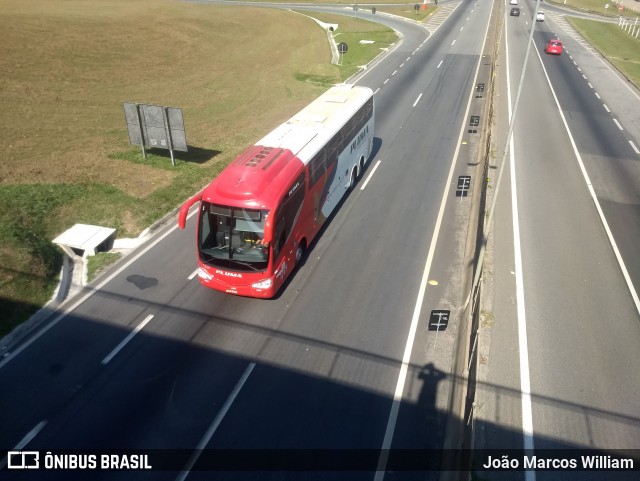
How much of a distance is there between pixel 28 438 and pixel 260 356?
5.74m

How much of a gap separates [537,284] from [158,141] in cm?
1921

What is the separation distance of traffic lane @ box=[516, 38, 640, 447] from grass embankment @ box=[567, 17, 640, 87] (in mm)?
28608

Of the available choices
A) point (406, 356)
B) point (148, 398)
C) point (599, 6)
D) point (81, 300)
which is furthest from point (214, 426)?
point (599, 6)

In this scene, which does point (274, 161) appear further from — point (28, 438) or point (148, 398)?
point (28, 438)

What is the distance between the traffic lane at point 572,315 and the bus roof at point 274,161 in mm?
8773

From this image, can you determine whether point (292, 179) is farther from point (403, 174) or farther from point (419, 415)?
point (403, 174)

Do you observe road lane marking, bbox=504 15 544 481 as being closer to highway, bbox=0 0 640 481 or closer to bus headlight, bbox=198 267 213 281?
highway, bbox=0 0 640 481

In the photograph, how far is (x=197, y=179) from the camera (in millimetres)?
22609

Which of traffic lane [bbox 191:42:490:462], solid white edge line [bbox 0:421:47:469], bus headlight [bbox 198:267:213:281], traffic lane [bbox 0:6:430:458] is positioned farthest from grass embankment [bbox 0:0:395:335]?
traffic lane [bbox 191:42:490:462]

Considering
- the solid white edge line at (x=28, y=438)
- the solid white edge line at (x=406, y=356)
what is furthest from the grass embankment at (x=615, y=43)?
the solid white edge line at (x=28, y=438)

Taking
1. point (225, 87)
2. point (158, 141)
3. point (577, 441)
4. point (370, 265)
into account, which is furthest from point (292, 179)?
point (225, 87)

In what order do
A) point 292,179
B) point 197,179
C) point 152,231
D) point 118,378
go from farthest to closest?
point 197,179 → point 152,231 → point 292,179 → point 118,378

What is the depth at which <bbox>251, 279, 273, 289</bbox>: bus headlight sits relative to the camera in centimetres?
1376

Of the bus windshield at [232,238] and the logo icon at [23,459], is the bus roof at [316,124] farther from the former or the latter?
the logo icon at [23,459]
